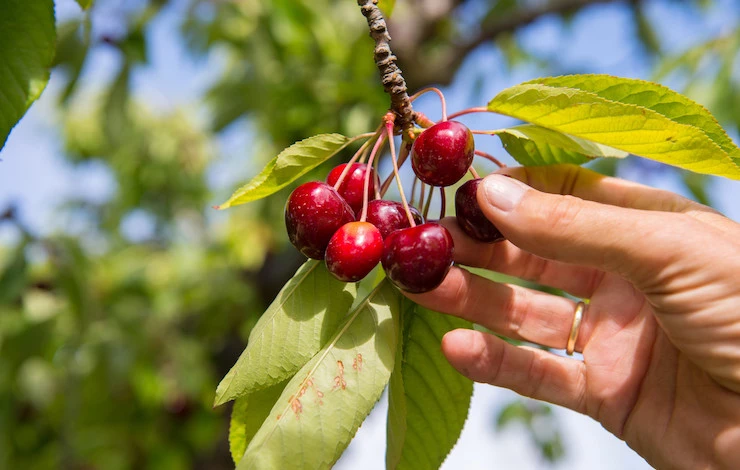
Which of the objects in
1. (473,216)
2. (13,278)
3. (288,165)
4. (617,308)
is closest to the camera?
(288,165)

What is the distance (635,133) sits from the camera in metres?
1.10

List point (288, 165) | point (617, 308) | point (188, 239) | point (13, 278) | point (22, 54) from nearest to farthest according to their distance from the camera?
point (22, 54)
point (288, 165)
point (617, 308)
point (13, 278)
point (188, 239)

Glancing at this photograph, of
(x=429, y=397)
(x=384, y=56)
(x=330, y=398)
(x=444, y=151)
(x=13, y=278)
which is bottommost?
(x=13, y=278)

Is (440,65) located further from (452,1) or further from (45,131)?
(45,131)

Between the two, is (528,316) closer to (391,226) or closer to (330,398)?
(391,226)

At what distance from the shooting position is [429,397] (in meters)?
1.38

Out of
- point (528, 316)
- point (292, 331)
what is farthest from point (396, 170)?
point (528, 316)

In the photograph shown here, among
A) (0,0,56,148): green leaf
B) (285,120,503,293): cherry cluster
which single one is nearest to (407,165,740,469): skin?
(285,120,503,293): cherry cluster

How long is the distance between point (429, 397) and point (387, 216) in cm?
44

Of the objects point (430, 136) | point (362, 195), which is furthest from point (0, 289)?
point (430, 136)

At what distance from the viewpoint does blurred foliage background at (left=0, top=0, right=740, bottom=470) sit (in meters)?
3.15

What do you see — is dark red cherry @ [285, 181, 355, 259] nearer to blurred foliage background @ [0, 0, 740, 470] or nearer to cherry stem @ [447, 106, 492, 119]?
cherry stem @ [447, 106, 492, 119]

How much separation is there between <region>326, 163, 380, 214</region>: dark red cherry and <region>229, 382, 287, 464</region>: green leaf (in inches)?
15.8

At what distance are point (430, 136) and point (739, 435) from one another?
90 centimetres
